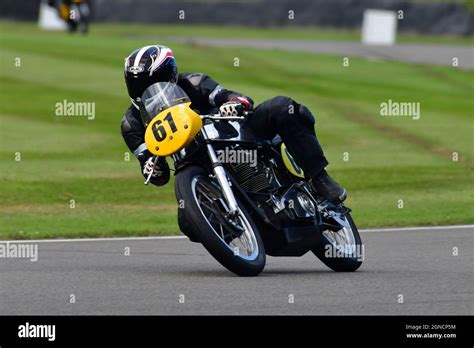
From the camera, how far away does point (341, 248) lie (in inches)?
365

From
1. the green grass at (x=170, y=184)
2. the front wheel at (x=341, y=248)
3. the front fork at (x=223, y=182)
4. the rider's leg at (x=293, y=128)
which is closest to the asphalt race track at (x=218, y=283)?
the front wheel at (x=341, y=248)

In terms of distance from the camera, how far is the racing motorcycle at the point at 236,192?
8.22 m

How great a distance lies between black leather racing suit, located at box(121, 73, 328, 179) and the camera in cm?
867

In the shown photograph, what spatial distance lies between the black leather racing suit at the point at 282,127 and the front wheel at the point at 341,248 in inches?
25.4

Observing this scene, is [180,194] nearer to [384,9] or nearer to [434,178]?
[434,178]

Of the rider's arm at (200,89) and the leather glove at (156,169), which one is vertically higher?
the rider's arm at (200,89)

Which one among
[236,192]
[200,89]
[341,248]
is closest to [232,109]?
[236,192]

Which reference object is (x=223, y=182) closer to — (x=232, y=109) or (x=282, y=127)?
(x=232, y=109)

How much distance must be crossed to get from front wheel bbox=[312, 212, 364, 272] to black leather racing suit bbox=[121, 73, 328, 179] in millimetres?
646

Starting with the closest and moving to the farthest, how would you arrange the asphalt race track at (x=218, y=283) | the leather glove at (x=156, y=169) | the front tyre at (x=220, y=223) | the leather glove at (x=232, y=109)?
the asphalt race track at (x=218, y=283)
the front tyre at (x=220, y=223)
the leather glove at (x=232, y=109)
the leather glove at (x=156, y=169)

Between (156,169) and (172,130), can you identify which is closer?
(172,130)

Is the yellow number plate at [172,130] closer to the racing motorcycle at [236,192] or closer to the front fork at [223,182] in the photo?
the racing motorcycle at [236,192]

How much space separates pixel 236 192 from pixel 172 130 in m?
0.70
